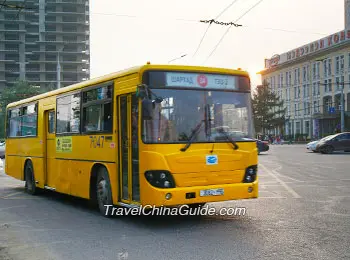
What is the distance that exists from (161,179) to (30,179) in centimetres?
757

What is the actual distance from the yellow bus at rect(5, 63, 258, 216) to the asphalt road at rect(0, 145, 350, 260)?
48cm

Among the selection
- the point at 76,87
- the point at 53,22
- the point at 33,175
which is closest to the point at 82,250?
the point at 76,87

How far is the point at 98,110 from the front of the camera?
1035 centimetres

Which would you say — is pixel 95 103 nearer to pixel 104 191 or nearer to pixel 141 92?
pixel 104 191

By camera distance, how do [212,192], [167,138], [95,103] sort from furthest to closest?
1. [95,103]
2. [212,192]
3. [167,138]

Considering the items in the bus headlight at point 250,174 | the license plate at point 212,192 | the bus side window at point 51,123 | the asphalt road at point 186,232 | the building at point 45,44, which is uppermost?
the building at point 45,44

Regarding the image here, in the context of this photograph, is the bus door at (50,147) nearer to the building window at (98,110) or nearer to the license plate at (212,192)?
the building window at (98,110)

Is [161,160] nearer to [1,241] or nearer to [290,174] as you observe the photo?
[1,241]

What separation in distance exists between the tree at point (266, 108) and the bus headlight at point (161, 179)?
84521 millimetres

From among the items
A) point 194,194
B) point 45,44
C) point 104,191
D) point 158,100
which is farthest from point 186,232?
point 45,44

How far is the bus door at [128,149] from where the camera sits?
888cm

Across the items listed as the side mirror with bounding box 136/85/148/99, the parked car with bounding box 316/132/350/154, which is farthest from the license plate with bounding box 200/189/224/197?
the parked car with bounding box 316/132/350/154

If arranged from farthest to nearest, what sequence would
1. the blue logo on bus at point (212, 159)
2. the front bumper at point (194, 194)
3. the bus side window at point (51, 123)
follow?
the bus side window at point (51, 123), the blue logo on bus at point (212, 159), the front bumper at point (194, 194)

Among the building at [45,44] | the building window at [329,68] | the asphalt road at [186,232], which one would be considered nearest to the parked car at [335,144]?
the asphalt road at [186,232]
